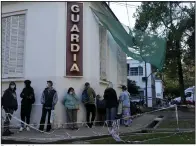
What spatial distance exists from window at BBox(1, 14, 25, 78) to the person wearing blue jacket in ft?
6.99

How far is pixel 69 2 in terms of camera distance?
11398mm

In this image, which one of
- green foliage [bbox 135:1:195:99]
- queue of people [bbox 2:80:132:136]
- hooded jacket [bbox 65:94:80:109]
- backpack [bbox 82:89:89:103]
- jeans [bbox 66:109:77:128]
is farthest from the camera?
green foliage [bbox 135:1:195:99]

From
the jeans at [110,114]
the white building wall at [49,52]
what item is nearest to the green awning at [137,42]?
the white building wall at [49,52]

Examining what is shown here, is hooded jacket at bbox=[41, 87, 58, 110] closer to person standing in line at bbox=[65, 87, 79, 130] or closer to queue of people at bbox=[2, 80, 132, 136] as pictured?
queue of people at bbox=[2, 80, 132, 136]

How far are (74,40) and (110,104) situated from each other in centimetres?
273

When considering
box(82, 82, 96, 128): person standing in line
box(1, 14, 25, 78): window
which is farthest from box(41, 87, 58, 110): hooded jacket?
box(1, 14, 25, 78): window

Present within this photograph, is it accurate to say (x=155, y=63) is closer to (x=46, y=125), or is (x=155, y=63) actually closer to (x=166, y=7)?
(x=46, y=125)

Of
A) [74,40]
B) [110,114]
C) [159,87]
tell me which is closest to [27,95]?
[74,40]

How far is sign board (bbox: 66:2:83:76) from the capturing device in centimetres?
1111

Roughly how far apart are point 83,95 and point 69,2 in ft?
11.4

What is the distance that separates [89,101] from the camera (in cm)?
1102

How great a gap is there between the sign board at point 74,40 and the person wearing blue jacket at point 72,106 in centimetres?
83

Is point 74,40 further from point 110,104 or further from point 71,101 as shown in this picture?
A: point 110,104

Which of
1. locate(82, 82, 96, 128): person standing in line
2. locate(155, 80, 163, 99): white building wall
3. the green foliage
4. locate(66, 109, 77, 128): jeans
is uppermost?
the green foliage
